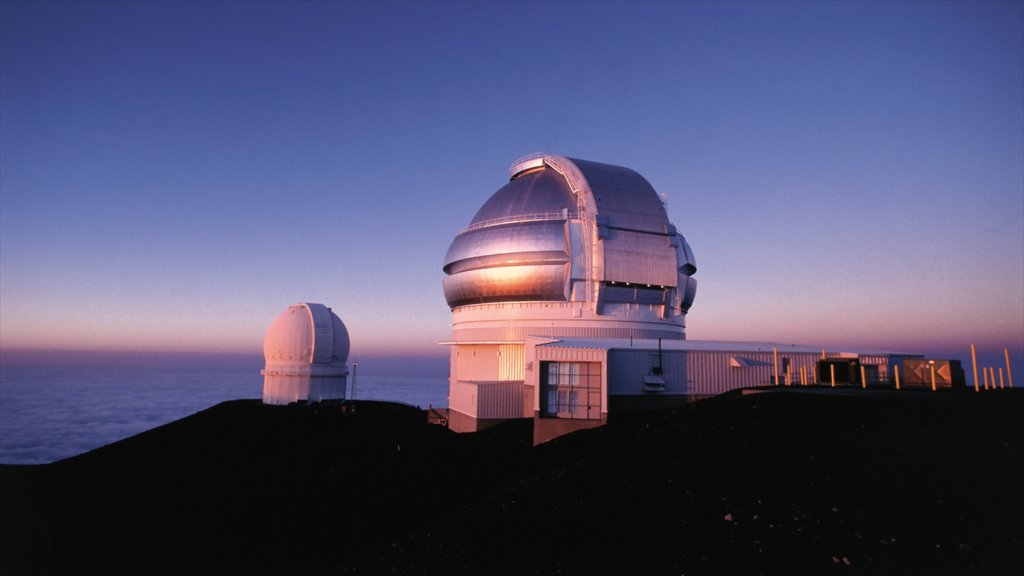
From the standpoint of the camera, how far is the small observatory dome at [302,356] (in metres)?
38.3

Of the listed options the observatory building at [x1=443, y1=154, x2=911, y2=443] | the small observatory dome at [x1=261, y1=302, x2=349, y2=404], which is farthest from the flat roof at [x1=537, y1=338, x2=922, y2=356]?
the small observatory dome at [x1=261, y1=302, x2=349, y2=404]

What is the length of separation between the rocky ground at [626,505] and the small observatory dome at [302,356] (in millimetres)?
18523

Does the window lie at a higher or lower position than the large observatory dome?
lower

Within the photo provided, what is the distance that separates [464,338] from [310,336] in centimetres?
1370

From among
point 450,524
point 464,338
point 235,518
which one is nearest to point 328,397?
point 464,338

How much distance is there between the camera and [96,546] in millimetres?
12148

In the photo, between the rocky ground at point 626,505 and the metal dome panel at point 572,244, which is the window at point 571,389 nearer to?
A: the rocky ground at point 626,505

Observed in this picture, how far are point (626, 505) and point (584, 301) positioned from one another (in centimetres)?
1851

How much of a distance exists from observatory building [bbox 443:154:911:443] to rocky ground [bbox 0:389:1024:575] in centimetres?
380

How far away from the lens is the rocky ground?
834 centimetres

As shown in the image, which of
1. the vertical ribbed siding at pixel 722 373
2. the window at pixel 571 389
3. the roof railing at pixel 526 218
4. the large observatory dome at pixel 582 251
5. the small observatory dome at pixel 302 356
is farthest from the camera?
the small observatory dome at pixel 302 356

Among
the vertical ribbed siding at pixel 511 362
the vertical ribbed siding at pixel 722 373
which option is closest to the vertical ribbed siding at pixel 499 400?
the vertical ribbed siding at pixel 511 362

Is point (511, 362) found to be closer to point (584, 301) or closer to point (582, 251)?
point (584, 301)

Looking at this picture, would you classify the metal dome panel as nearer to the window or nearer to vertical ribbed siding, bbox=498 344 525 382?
vertical ribbed siding, bbox=498 344 525 382
